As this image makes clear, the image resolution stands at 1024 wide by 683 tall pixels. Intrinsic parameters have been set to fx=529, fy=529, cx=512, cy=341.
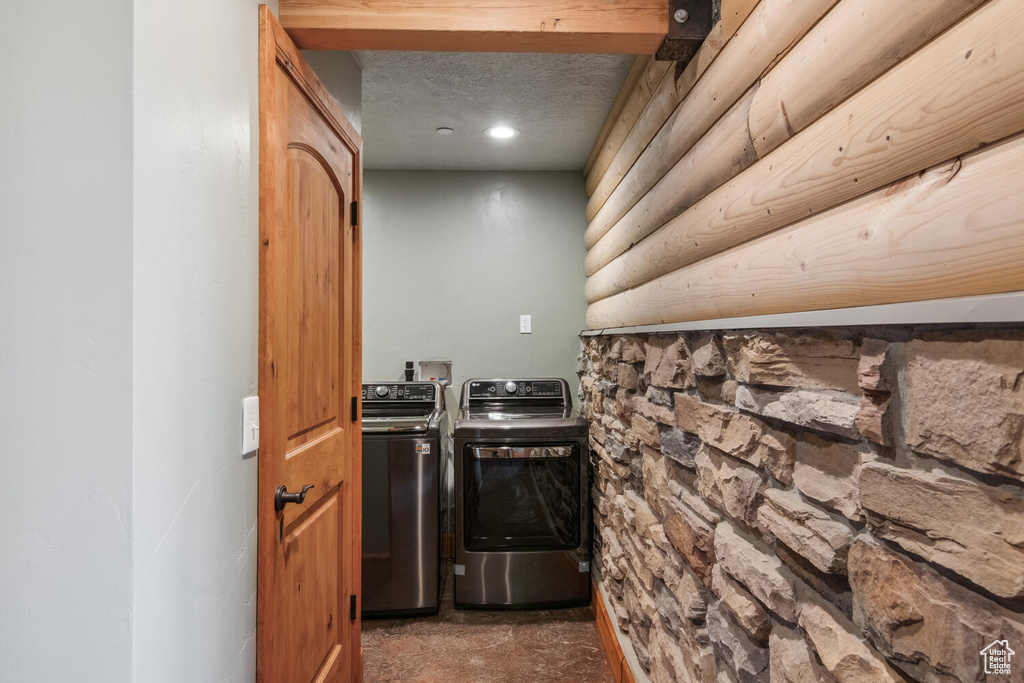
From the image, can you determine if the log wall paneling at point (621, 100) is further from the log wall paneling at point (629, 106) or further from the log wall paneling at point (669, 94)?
the log wall paneling at point (669, 94)

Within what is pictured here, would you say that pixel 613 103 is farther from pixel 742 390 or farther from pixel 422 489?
pixel 422 489

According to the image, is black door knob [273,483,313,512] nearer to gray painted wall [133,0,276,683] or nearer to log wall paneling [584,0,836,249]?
gray painted wall [133,0,276,683]

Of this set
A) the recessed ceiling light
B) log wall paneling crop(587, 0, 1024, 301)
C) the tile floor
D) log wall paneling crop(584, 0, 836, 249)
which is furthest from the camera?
the recessed ceiling light

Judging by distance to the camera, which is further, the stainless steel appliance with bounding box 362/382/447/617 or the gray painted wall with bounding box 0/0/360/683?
the stainless steel appliance with bounding box 362/382/447/617

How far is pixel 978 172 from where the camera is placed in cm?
59

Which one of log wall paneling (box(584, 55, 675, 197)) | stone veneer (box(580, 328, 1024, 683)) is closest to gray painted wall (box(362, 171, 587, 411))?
log wall paneling (box(584, 55, 675, 197))

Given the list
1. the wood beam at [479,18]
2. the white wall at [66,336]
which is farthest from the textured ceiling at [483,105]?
the white wall at [66,336]

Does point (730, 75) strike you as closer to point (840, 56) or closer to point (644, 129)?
point (840, 56)

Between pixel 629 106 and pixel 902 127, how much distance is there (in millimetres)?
1651

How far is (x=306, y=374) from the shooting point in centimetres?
157

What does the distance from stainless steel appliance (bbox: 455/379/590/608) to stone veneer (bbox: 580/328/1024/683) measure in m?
1.06

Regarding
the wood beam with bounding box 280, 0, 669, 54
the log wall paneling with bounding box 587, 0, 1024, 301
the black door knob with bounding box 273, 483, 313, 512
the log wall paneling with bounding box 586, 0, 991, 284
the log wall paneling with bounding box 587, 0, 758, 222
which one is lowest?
the black door knob with bounding box 273, 483, 313, 512

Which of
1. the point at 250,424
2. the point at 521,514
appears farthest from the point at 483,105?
the point at 521,514

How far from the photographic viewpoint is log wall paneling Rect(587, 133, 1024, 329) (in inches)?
22.1
